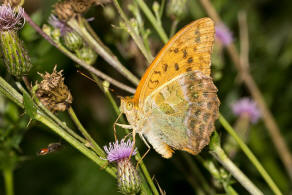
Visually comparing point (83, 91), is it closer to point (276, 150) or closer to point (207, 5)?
point (207, 5)

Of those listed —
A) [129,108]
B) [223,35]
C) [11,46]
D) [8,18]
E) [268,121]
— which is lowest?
[268,121]

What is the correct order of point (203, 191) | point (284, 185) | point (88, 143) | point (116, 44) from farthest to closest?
point (284, 185) → point (116, 44) → point (203, 191) → point (88, 143)

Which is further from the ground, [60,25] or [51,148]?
[60,25]

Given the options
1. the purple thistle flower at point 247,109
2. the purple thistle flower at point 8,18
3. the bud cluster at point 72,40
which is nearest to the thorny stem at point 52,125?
the purple thistle flower at point 8,18

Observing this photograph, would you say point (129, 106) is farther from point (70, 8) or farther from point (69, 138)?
point (70, 8)

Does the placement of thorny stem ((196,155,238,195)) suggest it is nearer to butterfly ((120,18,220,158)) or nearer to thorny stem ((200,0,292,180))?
butterfly ((120,18,220,158))

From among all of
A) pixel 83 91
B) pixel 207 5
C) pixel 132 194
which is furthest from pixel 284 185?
pixel 83 91

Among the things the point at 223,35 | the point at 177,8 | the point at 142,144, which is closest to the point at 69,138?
the point at 177,8
